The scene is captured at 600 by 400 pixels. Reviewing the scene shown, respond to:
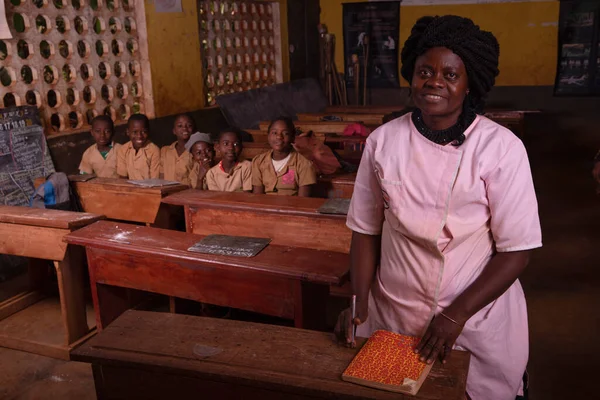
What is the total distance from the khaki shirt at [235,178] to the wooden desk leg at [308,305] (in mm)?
1645

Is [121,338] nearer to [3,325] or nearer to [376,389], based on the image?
[376,389]

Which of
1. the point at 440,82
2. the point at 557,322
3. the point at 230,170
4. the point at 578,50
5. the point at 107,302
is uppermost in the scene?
the point at 578,50

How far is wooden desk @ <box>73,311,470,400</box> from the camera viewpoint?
1.30m

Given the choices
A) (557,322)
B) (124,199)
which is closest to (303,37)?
(124,199)

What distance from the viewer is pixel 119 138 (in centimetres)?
536

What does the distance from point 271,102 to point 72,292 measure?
16.8 feet

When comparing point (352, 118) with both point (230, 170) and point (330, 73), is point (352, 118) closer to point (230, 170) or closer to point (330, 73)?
point (230, 170)

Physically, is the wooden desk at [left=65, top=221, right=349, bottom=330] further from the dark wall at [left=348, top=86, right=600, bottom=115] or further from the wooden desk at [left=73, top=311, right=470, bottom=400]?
the dark wall at [left=348, top=86, right=600, bottom=115]

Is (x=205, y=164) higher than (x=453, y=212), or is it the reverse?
(x=453, y=212)

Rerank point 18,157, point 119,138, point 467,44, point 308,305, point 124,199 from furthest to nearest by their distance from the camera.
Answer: point 119,138, point 18,157, point 124,199, point 308,305, point 467,44

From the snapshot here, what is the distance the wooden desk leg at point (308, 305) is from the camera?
2.27 meters

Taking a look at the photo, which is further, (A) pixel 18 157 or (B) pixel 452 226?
(A) pixel 18 157

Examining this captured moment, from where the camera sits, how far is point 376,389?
1270 millimetres

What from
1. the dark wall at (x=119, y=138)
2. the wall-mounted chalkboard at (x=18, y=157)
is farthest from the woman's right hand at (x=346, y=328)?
the dark wall at (x=119, y=138)
